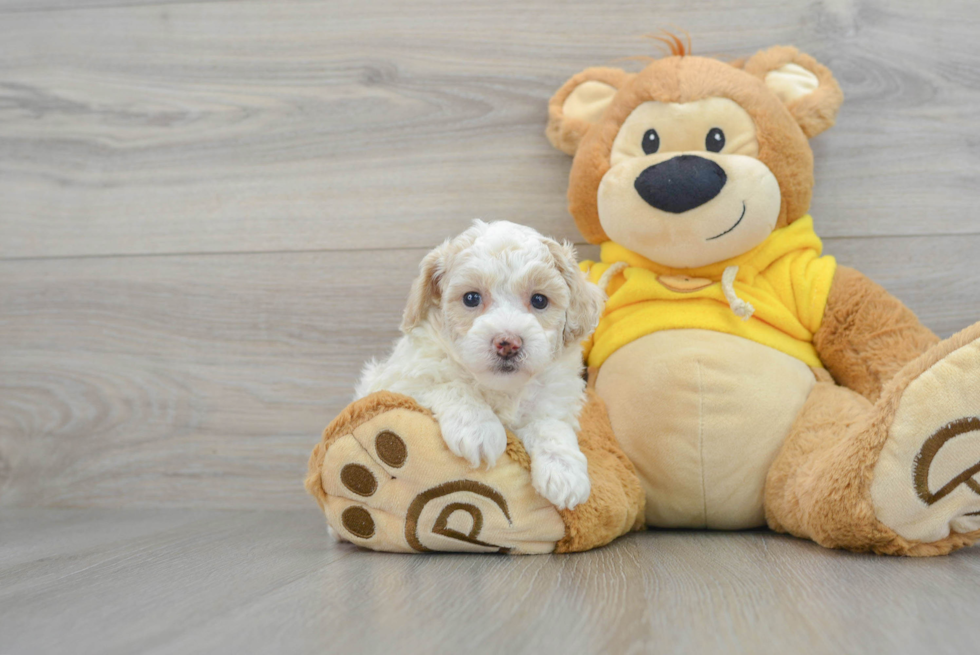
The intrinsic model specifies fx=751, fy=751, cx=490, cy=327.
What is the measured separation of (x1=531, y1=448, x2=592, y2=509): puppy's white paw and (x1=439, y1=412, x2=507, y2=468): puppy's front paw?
6 cm

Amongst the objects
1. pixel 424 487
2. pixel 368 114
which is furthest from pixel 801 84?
pixel 424 487

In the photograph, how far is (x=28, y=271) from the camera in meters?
1.67

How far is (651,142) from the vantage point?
1.26 m

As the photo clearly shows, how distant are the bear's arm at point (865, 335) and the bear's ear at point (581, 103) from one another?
1.70 feet

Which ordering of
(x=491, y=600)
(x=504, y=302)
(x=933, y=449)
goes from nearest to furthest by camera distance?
1. (x=491, y=600)
2. (x=933, y=449)
3. (x=504, y=302)

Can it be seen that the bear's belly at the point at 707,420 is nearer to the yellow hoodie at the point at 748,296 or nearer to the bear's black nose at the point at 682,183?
the yellow hoodie at the point at 748,296

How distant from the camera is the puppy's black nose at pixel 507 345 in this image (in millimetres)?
979

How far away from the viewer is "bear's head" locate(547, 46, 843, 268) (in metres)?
1.20

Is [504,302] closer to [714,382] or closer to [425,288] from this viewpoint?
[425,288]

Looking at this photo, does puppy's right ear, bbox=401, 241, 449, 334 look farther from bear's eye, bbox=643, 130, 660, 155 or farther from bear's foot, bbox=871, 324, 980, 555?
bear's foot, bbox=871, 324, 980, 555

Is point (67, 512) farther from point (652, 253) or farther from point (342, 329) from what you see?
point (652, 253)

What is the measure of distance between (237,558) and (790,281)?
100 cm

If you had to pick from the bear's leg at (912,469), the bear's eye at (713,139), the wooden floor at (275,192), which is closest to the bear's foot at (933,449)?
the bear's leg at (912,469)

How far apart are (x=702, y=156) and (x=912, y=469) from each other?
0.56 metres
